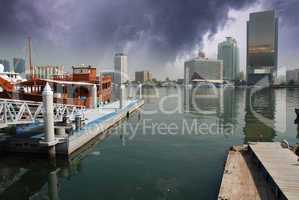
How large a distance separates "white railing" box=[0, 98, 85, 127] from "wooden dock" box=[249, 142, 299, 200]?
16551mm

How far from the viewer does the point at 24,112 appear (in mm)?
22547

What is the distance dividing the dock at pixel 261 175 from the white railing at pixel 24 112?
14796mm

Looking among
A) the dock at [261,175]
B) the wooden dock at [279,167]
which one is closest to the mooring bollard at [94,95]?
the dock at [261,175]

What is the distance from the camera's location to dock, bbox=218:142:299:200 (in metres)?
10.6

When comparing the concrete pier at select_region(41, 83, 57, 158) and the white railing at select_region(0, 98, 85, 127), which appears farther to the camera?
the concrete pier at select_region(41, 83, 57, 158)

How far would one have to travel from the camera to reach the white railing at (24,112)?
674 inches

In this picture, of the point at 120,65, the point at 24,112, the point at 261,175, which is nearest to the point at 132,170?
the point at 261,175

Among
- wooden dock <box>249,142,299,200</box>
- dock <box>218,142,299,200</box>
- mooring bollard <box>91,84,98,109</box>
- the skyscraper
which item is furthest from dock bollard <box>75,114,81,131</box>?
the skyscraper

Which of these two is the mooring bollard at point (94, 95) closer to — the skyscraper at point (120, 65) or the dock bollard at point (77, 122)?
the dock bollard at point (77, 122)

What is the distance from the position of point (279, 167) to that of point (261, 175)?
3.23 feet

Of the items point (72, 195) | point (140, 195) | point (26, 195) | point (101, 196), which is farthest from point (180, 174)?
point (26, 195)

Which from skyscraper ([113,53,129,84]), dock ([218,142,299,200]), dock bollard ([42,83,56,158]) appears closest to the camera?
dock ([218,142,299,200])

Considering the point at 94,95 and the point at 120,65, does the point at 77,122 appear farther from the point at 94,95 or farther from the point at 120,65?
the point at 120,65
